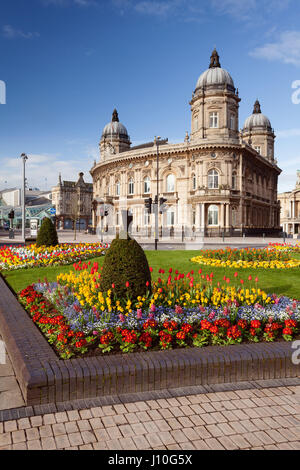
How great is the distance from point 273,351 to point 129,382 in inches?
85.0

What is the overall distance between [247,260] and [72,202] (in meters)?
110

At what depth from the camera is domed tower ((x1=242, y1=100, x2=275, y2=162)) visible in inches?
2896

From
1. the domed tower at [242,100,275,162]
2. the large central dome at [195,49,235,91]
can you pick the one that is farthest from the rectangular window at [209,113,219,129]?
the domed tower at [242,100,275,162]

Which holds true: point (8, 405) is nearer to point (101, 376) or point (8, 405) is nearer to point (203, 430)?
point (101, 376)

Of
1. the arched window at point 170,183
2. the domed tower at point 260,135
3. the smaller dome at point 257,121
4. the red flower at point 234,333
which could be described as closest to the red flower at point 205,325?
the red flower at point 234,333

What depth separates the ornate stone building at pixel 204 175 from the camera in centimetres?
4953

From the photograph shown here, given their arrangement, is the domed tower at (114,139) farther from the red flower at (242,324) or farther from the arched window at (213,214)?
the red flower at (242,324)

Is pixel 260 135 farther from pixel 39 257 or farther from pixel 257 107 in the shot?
pixel 39 257

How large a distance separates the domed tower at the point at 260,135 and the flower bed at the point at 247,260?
61.4 metres

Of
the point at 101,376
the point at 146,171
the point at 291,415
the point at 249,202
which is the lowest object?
the point at 291,415

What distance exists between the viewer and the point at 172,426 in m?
4.00

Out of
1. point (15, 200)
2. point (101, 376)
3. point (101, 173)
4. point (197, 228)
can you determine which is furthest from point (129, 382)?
point (15, 200)

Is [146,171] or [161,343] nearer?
[161,343]
